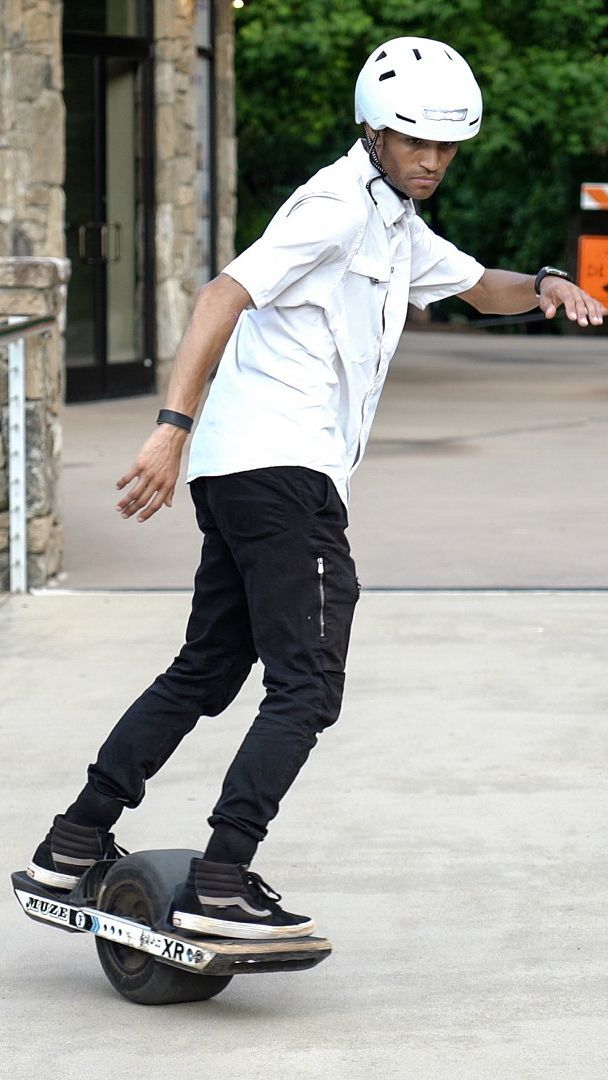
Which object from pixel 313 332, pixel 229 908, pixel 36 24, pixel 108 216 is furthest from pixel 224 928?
pixel 108 216

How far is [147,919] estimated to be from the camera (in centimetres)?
355

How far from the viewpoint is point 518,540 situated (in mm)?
8742

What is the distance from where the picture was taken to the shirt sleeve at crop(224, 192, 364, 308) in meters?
3.43

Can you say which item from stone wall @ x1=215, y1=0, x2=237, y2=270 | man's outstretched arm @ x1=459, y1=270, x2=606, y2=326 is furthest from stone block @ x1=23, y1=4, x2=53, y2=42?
man's outstretched arm @ x1=459, y1=270, x2=606, y2=326

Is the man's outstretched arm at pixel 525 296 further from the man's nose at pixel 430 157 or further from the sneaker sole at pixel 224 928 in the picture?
the sneaker sole at pixel 224 928

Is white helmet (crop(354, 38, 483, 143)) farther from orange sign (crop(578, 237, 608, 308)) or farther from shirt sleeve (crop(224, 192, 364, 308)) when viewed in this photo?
orange sign (crop(578, 237, 608, 308))

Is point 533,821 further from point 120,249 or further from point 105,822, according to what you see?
point 120,249

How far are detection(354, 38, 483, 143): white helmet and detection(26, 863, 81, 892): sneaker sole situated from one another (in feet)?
4.93

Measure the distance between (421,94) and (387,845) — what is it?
182 cm

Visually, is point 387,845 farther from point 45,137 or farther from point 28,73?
point 28,73

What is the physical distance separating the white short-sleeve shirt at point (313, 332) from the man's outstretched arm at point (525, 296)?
0.38m

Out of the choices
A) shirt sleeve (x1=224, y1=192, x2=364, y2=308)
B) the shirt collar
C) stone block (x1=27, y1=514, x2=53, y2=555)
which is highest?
the shirt collar

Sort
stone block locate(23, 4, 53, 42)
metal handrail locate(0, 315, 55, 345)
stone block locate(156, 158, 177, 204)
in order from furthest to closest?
stone block locate(156, 158, 177, 204) → stone block locate(23, 4, 53, 42) → metal handrail locate(0, 315, 55, 345)

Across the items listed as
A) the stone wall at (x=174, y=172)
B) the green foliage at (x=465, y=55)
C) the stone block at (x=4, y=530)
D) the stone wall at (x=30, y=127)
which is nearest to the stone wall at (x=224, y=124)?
the green foliage at (x=465, y=55)
